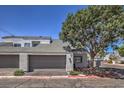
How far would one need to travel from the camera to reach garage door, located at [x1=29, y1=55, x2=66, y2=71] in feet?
81.1

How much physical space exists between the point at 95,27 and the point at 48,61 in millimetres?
9098

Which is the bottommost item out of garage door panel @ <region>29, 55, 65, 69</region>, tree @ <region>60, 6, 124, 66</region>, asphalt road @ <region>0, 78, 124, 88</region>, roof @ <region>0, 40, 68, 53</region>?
asphalt road @ <region>0, 78, 124, 88</region>

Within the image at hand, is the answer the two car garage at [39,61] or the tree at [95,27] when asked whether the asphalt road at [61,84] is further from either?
the two car garage at [39,61]

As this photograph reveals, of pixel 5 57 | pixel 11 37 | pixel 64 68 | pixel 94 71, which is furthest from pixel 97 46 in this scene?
pixel 11 37

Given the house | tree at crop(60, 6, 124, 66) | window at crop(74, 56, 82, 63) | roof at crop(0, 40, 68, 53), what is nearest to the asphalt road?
tree at crop(60, 6, 124, 66)

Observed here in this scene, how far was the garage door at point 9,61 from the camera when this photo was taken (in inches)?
968

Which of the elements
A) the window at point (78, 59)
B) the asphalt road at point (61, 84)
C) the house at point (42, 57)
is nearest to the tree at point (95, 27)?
the house at point (42, 57)

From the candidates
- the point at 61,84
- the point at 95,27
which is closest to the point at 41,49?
the point at 95,27

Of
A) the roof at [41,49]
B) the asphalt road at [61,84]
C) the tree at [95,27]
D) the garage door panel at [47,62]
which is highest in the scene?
the tree at [95,27]

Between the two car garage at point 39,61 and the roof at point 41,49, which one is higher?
the roof at point 41,49

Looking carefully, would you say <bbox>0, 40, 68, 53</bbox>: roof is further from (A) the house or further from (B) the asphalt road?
(B) the asphalt road

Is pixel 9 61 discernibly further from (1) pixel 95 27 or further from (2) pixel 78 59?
(1) pixel 95 27

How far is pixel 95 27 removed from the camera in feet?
59.6
